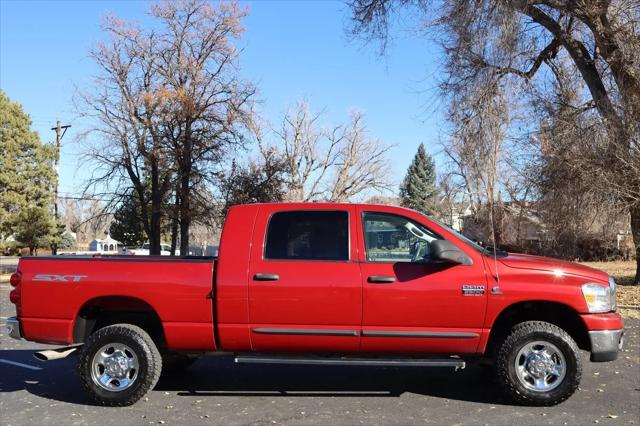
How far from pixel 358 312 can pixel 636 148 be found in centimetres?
1140

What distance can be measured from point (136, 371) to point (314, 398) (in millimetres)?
1789

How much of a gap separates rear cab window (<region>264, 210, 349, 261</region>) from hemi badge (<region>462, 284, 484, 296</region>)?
115cm

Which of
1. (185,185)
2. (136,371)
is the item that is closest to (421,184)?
(185,185)

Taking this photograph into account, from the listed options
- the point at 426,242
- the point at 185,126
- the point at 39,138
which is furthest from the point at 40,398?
the point at 39,138

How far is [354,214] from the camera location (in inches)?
225

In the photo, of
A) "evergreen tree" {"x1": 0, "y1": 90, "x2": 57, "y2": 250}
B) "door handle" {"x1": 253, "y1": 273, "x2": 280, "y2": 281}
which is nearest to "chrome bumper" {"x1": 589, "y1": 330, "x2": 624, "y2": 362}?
"door handle" {"x1": 253, "y1": 273, "x2": 280, "y2": 281}

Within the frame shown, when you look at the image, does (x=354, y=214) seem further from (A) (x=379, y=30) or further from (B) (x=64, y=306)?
(A) (x=379, y=30)

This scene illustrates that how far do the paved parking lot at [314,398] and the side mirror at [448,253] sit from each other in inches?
55.9

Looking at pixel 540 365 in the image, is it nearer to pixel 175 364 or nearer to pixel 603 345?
pixel 603 345

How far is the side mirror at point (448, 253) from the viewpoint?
5.25 m

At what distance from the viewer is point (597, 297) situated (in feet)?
17.7

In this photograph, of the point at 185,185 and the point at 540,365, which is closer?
the point at 540,365

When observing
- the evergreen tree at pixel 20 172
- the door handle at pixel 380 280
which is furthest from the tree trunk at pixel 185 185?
the door handle at pixel 380 280

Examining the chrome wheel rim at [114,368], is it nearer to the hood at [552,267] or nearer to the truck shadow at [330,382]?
the truck shadow at [330,382]
